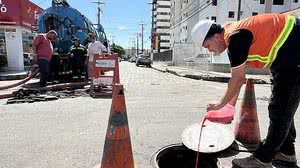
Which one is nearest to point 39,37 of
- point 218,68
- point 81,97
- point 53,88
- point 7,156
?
point 53,88

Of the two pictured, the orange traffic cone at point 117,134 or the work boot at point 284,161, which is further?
the work boot at point 284,161

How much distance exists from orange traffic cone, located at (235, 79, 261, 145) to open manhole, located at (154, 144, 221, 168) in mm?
821

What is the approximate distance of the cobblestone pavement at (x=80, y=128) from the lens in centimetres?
368

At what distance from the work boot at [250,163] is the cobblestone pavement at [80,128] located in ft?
0.50

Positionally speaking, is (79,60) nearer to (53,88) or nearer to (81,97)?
(53,88)

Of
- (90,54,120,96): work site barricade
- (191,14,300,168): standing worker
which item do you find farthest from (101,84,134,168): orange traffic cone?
(90,54,120,96): work site barricade

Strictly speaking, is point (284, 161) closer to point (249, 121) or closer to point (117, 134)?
point (249, 121)

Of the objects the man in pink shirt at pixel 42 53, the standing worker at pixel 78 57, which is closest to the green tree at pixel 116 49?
the standing worker at pixel 78 57

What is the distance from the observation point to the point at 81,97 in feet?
27.3

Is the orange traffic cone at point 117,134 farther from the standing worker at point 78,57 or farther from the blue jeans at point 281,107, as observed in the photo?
the standing worker at point 78,57

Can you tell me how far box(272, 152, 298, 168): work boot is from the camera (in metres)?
3.41

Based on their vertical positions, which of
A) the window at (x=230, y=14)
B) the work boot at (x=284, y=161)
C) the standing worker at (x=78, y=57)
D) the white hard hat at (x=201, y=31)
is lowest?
the work boot at (x=284, y=161)

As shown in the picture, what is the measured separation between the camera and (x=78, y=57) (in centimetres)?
1151

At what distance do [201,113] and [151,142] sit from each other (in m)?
2.25
